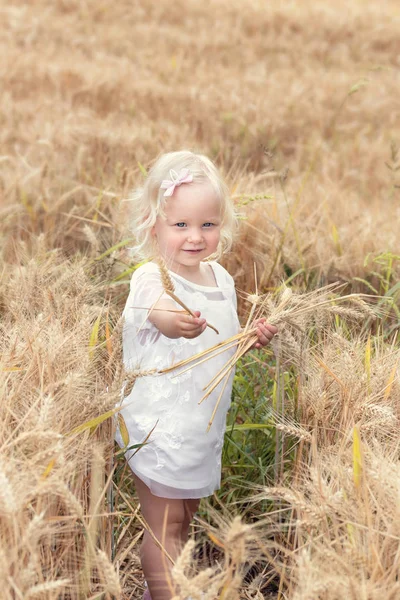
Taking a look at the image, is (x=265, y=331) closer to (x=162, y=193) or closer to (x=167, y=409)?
(x=167, y=409)

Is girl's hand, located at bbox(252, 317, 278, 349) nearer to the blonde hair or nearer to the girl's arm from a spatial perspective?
the girl's arm

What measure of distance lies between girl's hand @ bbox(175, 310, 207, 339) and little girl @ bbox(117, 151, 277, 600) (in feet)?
0.26

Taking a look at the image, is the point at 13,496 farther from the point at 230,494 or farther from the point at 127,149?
the point at 127,149

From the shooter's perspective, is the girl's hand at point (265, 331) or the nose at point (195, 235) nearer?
the girl's hand at point (265, 331)

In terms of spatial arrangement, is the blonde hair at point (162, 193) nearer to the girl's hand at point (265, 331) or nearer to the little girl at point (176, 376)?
the little girl at point (176, 376)

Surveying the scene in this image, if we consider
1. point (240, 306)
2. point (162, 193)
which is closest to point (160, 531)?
point (162, 193)

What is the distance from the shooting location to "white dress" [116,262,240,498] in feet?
5.48

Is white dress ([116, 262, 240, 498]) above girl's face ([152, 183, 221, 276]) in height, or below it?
below

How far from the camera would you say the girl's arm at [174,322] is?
1.53 m

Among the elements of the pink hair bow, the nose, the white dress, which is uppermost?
the pink hair bow

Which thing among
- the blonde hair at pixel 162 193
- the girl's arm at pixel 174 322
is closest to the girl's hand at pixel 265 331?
the girl's arm at pixel 174 322

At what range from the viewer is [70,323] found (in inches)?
65.7

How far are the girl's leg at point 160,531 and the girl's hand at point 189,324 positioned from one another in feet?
1.22

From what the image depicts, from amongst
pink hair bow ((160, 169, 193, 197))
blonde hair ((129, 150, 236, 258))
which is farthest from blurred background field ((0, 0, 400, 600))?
pink hair bow ((160, 169, 193, 197))
